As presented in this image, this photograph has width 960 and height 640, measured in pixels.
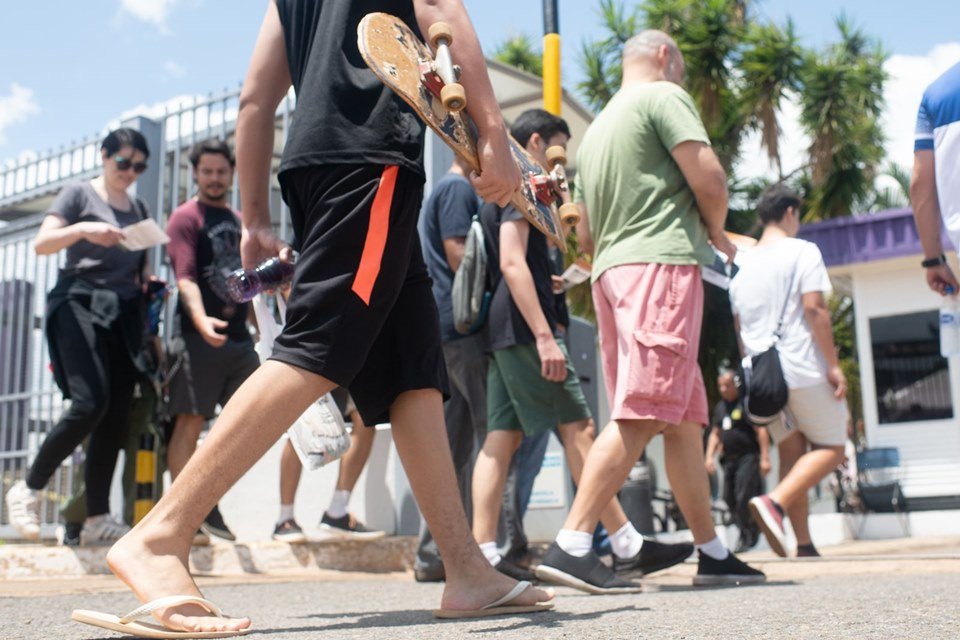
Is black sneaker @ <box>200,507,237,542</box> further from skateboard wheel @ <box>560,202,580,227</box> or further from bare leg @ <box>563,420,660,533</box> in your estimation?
skateboard wheel @ <box>560,202,580,227</box>

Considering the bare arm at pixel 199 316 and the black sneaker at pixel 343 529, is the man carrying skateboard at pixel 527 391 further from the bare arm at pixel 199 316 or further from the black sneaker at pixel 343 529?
the bare arm at pixel 199 316

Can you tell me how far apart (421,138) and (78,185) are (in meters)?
3.25

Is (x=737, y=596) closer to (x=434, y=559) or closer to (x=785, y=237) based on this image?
(x=434, y=559)

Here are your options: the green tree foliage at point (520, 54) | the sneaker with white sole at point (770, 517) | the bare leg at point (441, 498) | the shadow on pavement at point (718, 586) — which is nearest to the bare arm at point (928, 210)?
the shadow on pavement at point (718, 586)

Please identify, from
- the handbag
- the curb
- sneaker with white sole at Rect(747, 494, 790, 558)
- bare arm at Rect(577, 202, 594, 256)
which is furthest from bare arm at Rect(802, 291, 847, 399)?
the curb

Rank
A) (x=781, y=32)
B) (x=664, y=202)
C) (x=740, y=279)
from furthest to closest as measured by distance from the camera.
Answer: (x=781, y=32)
(x=740, y=279)
(x=664, y=202)

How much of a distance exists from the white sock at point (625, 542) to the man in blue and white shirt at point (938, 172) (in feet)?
4.91

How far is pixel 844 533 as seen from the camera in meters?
12.4

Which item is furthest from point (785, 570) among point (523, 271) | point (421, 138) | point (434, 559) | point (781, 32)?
point (781, 32)

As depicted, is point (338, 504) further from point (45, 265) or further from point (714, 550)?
point (45, 265)

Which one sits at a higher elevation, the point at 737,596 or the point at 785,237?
the point at 785,237

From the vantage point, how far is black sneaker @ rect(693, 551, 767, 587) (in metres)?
3.91

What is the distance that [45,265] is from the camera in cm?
728

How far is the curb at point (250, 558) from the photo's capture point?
4887 millimetres
